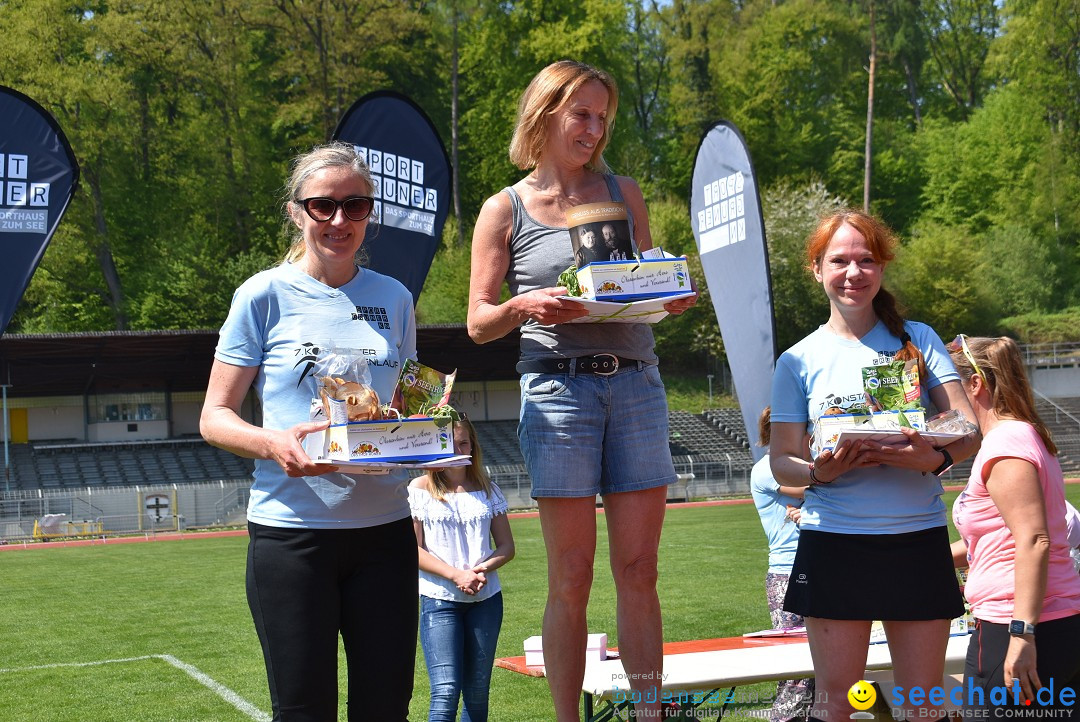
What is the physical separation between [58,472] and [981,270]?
133 feet

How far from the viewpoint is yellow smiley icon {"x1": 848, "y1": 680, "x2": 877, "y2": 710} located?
3.44 metres

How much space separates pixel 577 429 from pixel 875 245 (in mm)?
1204

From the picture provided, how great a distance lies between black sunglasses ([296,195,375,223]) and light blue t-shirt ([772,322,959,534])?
149 centimetres

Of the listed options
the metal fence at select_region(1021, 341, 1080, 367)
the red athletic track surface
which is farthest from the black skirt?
the metal fence at select_region(1021, 341, 1080, 367)

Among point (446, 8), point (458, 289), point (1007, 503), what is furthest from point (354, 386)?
point (446, 8)

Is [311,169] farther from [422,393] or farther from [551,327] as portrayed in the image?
[551,327]

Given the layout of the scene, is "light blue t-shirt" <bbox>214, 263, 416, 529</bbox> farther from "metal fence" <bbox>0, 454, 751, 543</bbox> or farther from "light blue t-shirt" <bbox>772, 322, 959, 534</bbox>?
"metal fence" <bbox>0, 454, 751, 543</bbox>

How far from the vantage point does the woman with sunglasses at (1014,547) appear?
3.85 metres

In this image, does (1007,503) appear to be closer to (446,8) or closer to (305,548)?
(305,548)

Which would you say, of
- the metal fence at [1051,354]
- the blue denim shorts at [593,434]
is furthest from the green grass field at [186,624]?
the metal fence at [1051,354]

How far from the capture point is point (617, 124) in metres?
53.5

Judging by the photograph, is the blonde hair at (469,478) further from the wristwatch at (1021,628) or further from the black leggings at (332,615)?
the wristwatch at (1021,628)

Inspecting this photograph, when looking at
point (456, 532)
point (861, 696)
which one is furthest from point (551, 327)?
point (456, 532)

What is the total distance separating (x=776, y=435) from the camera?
3.80 m
